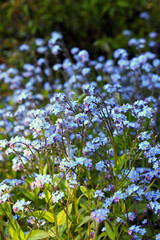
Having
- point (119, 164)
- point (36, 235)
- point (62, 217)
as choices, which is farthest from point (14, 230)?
point (119, 164)

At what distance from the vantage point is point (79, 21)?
23.3 ft

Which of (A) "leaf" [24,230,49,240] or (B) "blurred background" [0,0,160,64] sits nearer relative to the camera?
(A) "leaf" [24,230,49,240]

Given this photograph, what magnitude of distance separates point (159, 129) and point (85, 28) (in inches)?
162

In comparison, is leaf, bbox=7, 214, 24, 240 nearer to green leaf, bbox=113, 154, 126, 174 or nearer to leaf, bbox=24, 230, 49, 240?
leaf, bbox=24, 230, 49, 240

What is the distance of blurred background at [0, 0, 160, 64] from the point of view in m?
6.83

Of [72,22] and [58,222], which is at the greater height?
[72,22]

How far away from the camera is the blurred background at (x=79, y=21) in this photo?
6.83m

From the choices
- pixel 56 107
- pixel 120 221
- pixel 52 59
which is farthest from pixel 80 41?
pixel 120 221

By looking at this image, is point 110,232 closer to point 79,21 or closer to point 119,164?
point 119,164

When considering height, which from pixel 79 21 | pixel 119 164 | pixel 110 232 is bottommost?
pixel 110 232

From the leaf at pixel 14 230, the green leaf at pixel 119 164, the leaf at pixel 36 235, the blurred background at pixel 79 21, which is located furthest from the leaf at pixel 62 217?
the blurred background at pixel 79 21

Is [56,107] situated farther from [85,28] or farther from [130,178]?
[85,28]

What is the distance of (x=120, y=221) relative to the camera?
96.7 inches

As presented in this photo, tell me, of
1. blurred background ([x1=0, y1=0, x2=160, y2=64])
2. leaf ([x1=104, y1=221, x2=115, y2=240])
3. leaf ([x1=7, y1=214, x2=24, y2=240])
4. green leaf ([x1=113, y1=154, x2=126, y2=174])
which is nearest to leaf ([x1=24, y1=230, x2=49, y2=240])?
leaf ([x1=7, y1=214, x2=24, y2=240])
